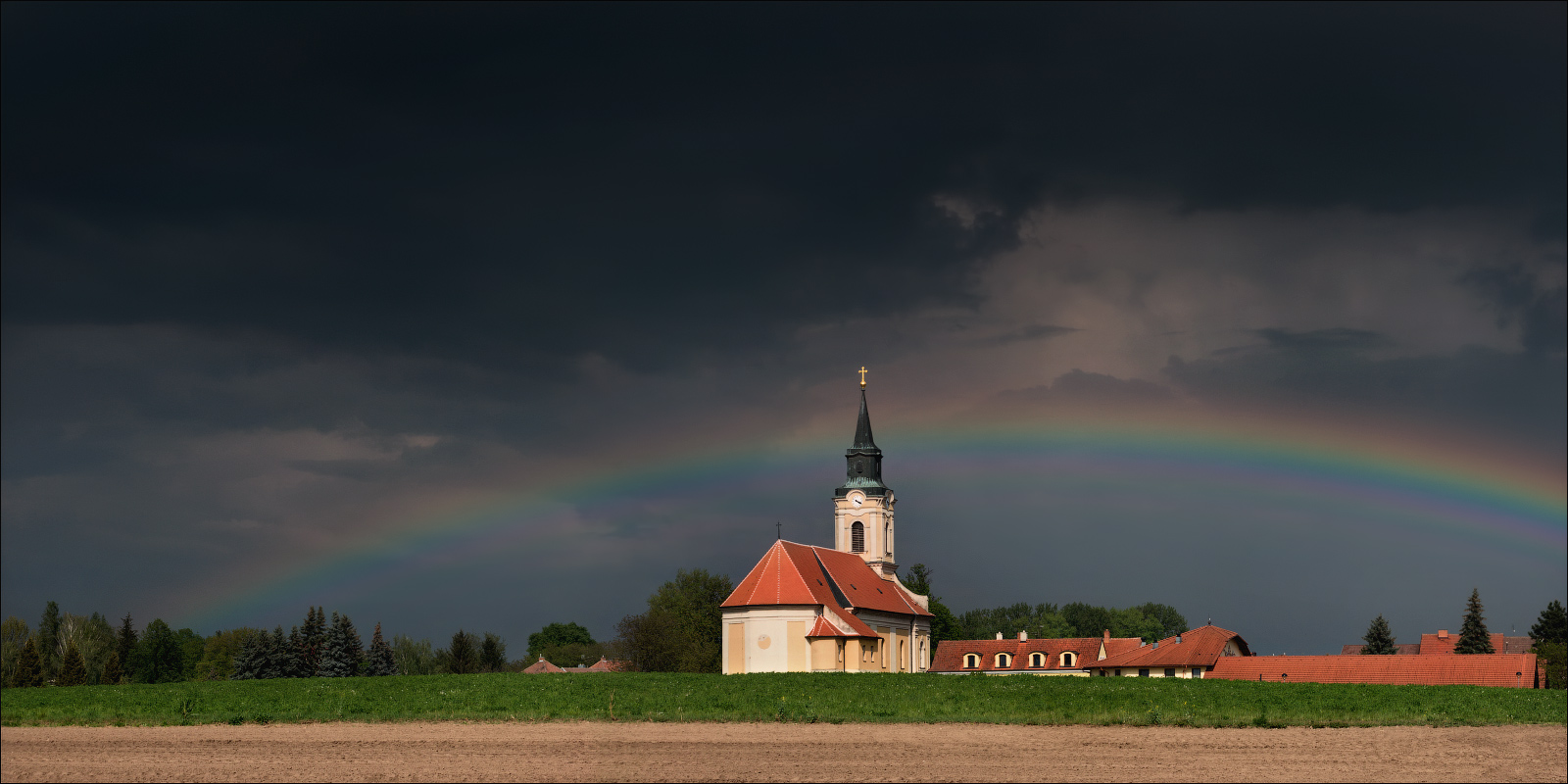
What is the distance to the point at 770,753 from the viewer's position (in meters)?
24.0

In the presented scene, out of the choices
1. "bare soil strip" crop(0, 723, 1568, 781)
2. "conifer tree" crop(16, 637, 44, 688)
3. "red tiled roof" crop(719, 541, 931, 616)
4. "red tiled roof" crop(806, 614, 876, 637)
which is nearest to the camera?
"bare soil strip" crop(0, 723, 1568, 781)

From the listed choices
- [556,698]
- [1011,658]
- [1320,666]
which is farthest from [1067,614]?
[556,698]

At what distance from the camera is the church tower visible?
316 feet

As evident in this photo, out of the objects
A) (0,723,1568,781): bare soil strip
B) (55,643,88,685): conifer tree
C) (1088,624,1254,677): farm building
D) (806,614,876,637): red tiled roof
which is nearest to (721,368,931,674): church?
(806,614,876,637): red tiled roof

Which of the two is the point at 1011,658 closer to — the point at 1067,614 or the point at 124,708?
the point at 124,708

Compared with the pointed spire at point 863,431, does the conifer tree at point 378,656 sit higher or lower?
lower

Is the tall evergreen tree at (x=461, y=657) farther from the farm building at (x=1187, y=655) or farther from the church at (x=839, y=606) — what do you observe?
the farm building at (x=1187, y=655)

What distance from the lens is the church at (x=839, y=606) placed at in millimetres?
75938

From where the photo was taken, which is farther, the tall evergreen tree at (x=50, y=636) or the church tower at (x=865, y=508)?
the church tower at (x=865, y=508)

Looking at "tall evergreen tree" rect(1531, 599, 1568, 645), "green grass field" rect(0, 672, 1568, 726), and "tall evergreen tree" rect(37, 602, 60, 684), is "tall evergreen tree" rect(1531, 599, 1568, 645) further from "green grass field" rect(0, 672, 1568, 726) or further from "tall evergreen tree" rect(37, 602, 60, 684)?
"tall evergreen tree" rect(37, 602, 60, 684)

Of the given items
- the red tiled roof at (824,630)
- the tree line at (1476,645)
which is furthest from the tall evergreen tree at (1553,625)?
the red tiled roof at (824,630)

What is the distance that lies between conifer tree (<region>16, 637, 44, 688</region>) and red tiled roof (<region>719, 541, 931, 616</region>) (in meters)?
38.8

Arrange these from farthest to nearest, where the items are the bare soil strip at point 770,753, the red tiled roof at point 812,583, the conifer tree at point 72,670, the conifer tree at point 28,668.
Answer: the red tiled roof at point 812,583, the conifer tree at point 72,670, the conifer tree at point 28,668, the bare soil strip at point 770,753

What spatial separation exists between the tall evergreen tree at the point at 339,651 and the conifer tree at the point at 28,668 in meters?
30.5
